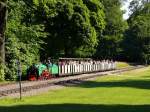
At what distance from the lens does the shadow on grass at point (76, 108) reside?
21131mm

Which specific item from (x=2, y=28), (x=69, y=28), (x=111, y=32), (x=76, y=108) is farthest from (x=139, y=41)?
(x=76, y=108)

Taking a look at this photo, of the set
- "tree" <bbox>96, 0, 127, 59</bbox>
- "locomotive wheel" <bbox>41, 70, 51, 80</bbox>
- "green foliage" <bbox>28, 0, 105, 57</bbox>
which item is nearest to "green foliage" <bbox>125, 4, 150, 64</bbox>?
"tree" <bbox>96, 0, 127, 59</bbox>

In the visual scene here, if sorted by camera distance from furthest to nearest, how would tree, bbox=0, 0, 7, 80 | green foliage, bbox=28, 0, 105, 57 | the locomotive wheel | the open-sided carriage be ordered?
green foliage, bbox=28, 0, 105, 57, the locomotive wheel, the open-sided carriage, tree, bbox=0, 0, 7, 80

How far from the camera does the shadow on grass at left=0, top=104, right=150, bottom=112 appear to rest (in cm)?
2113

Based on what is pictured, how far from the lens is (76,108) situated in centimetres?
2197

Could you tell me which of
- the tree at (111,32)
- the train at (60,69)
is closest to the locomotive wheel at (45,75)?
the train at (60,69)

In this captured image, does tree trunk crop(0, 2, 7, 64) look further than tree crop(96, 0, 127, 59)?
No

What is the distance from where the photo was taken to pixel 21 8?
154 feet

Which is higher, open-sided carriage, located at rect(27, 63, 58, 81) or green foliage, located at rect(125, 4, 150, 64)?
green foliage, located at rect(125, 4, 150, 64)

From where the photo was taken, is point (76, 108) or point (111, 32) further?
point (111, 32)

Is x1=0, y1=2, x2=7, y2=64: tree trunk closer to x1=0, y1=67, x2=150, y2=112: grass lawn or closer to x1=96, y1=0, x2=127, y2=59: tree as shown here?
x1=0, y1=67, x2=150, y2=112: grass lawn

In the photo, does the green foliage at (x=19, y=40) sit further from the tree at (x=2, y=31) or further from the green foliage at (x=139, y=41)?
the green foliage at (x=139, y=41)

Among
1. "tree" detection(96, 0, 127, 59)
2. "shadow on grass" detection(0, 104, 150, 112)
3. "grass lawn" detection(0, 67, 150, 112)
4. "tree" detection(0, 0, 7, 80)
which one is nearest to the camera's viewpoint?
"shadow on grass" detection(0, 104, 150, 112)

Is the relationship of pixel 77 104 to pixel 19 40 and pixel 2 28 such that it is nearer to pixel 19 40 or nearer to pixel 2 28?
pixel 2 28
